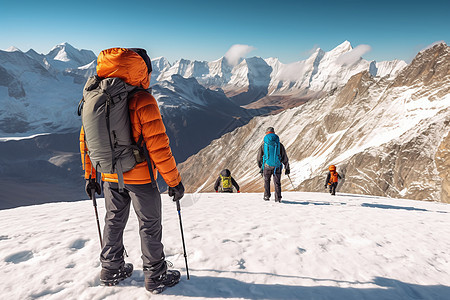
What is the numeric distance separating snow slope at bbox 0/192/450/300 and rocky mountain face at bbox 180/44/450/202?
136ft

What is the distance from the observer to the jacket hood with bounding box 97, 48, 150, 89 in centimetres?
332

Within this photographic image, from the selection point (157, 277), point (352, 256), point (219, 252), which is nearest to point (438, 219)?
point (352, 256)

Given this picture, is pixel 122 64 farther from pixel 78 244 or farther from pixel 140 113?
pixel 78 244

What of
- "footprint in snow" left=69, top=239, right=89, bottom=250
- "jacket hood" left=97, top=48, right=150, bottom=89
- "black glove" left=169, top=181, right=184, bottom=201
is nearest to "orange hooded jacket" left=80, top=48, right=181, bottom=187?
"jacket hood" left=97, top=48, right=150, bottom=89

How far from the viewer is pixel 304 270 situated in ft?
14.5

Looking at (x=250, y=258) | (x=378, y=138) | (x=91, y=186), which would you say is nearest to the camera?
(x=91, y=186)

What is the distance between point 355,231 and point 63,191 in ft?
553

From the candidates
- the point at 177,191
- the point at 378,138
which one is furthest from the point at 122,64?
the point at 378,138

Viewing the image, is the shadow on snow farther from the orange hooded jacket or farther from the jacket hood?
the jacket hood

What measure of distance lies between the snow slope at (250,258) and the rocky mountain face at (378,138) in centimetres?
4159

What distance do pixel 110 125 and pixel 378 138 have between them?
6596cm

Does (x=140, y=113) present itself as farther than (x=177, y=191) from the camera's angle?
No

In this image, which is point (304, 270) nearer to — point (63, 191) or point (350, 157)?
point (350, 157)

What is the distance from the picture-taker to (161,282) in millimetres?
3650
